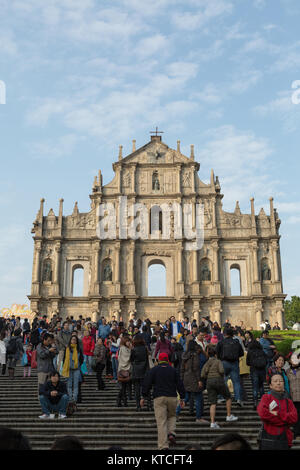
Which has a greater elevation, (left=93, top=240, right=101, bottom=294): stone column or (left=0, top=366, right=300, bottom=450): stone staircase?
(left=93, top=240, right=101, bottom=294): stone column

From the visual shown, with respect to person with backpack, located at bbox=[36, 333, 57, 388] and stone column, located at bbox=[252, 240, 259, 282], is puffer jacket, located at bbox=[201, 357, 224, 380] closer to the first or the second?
person with backpack, located at bbox=[36, 333, 57, 388]

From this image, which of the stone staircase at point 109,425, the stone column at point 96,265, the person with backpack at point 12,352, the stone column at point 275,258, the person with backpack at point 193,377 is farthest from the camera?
the stone column at point 275,258

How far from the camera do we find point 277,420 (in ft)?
22.7

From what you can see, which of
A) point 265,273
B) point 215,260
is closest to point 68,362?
point 215,260

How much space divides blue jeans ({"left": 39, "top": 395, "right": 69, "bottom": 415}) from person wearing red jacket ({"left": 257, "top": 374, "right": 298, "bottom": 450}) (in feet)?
20.2

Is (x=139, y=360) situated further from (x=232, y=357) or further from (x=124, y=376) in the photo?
(x=232, y=357)

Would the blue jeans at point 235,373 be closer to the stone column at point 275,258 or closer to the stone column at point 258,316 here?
the stone column at point 258,316

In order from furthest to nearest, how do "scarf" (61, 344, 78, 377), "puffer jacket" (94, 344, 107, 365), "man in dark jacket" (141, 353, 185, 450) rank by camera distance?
"puffer jacket" (94, 344, 107, 365) → "scarf" (61, 344, 78, 377) → "man in dark jacket" (141, 353, 185, 450)

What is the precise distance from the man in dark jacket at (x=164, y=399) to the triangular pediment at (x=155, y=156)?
32.7 meters

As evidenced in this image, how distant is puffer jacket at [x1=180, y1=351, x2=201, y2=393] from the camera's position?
1173 centimetres

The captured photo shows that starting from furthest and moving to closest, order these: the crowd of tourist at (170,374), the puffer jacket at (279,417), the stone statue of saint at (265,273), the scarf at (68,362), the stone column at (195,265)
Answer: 1. the stone statue of saint at (265,273)
2. the stone column at (195,265)
3. the scarf at (68,362)
4. the crowd of tourist at (170,374)
5. the puffer jacket at (279,417)

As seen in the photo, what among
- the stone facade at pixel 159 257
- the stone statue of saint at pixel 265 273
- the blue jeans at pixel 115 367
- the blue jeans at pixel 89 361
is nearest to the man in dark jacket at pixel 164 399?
the blue jeans at pixel 115 367

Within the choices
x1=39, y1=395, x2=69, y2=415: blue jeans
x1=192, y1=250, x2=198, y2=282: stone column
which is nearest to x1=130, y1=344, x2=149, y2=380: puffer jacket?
x1=39, y1=395, x2=69, y2=415: blue jeans

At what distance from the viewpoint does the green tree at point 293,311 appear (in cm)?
6258
